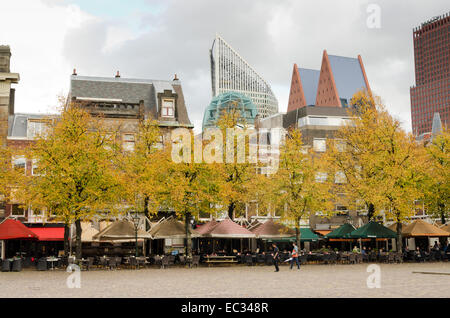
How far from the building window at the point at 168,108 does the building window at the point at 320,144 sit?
15.7 m

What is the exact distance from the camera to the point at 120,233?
129 ft

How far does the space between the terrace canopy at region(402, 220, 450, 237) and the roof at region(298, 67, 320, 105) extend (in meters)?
87.5

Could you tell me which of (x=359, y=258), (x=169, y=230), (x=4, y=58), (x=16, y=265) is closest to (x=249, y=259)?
(x=169, y=230)

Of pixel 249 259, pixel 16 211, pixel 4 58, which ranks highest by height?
pixel 4 58

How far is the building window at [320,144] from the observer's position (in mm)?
61963

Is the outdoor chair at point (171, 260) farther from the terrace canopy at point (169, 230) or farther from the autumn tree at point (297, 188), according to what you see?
the autumn tree at point (297, 188)

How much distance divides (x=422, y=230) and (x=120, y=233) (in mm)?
21268

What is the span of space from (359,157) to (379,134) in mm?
3166

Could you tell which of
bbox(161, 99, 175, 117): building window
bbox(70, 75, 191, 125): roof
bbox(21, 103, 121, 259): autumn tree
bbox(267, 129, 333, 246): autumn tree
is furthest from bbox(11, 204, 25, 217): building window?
bbox(267, 129, 333, 246): autumn tree

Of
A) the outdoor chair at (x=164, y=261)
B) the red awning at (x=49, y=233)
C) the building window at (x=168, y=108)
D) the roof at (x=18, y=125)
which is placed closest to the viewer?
the outdoor chair at (x=164, y=261)

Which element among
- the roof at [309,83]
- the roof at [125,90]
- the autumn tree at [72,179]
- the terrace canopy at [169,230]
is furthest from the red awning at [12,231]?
the roof at [309,83]

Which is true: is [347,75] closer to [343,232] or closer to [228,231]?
[343,232]
